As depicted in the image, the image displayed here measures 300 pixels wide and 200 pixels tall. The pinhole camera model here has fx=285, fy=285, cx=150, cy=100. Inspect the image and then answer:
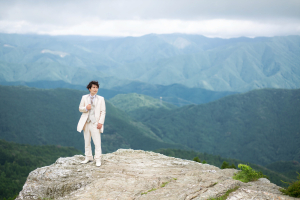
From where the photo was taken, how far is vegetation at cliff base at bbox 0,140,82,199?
9264 centimetres

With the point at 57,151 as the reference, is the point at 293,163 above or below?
below

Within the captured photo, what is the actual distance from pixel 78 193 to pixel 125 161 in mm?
5797

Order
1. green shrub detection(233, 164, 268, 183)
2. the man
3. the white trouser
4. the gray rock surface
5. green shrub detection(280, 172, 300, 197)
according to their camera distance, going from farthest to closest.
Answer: the white trouser
the man
green shrub detection(233, 164, 268, 183)
the gray rock surface
green shrub detection(280, 172, 300, 197)

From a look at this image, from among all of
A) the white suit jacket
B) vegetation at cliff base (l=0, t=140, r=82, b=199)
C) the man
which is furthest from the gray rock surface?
vegetation at cliff base (l=0, t=140, r=82, b=199)

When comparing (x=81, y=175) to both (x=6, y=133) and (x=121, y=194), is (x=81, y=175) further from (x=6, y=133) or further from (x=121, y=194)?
(x=6, y=133)

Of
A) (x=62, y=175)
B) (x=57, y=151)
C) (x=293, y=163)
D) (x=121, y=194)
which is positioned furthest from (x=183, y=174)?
(x=293, y=163)

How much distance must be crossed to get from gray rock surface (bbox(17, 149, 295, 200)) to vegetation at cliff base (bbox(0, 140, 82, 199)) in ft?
267

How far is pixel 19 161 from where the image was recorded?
11481cm

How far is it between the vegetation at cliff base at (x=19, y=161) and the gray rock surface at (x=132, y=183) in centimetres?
8143

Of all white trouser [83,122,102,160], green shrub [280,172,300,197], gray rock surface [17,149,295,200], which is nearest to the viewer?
green shrub [280,172,300,197]

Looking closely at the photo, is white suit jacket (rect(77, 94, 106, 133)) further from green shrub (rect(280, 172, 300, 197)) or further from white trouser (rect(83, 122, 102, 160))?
green shrub (rect(280, 172, 300, 197))

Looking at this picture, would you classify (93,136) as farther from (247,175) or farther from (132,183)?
(247,175)

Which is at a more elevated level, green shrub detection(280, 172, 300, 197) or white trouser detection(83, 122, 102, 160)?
white trouser detection(83, 122, 102, 160)

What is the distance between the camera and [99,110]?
54.0 feet
